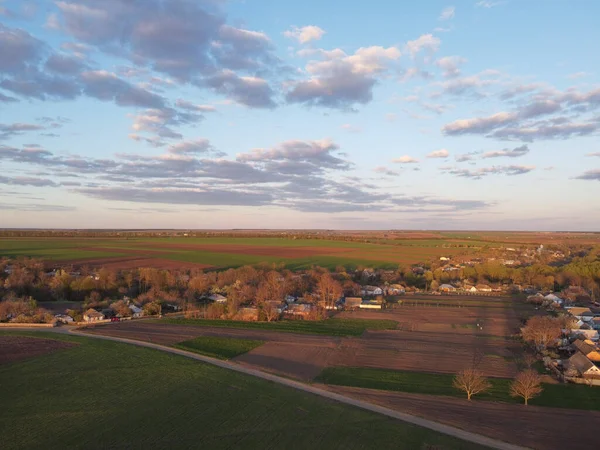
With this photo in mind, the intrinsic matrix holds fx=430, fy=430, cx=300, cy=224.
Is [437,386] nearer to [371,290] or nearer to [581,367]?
[581,367]

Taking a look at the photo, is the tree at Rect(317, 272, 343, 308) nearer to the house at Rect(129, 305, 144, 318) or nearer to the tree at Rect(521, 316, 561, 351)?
the house at Rect(129, 305, 144, 318)

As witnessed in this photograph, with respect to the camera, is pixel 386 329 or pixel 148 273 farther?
pixel 148 273

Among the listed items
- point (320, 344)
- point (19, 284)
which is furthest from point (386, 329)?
point (19, 284)

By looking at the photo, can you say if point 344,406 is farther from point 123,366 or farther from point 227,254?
point 227,254

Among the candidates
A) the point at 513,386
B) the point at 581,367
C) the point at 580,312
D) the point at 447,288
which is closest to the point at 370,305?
the point at 447,288

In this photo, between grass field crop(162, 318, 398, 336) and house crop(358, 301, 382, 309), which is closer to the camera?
grass field crop(162, 318, 398, 336)

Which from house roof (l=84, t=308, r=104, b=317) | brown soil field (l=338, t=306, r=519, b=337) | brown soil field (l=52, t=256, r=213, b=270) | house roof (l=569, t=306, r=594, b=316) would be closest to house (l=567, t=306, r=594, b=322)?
house roof (l=569, t=306, r=594, b=316)

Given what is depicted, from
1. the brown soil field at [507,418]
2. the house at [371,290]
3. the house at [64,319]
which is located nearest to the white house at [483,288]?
the house at [371,290]
